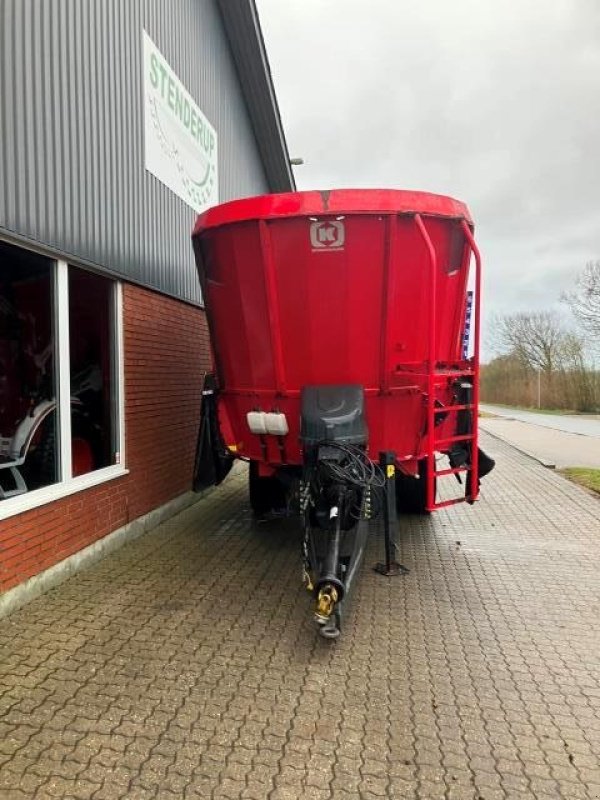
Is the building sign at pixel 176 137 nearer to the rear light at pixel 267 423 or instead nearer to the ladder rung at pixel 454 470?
the rear light at pixel 267 423

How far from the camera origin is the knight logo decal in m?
4.13

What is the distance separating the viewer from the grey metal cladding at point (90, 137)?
3.77 meters

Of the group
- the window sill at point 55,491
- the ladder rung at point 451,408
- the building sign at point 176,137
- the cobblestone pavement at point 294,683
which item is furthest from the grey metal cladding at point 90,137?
the ladder rung at point 451,408

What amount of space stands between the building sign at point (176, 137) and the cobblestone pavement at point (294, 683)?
4.24 meters

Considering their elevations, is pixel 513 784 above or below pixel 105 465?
below

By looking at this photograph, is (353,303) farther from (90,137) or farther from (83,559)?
(83,559)

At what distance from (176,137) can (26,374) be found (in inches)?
134

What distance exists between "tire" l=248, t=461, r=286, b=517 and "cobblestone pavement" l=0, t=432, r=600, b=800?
2.84ft

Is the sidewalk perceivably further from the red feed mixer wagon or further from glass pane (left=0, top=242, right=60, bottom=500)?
glass pane (left=0, top=242, right=60, bottom=500)

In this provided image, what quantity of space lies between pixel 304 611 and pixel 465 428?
2.09 m

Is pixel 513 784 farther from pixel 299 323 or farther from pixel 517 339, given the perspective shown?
pixel 517 339

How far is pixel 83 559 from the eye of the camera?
4.72 metres

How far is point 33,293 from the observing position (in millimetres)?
5160

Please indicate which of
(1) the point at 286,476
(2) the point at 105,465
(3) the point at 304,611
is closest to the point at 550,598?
(3) the point at 304,611
